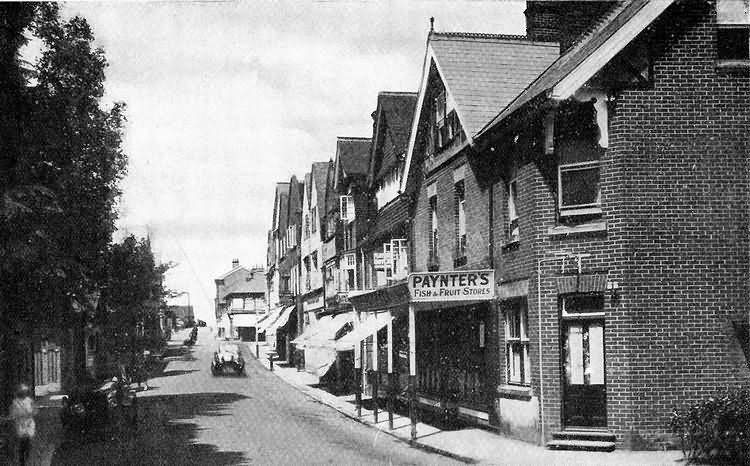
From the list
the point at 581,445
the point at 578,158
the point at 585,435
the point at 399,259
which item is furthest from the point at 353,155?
the point at 581,445

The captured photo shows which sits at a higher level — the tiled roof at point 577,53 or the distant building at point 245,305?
the tiled roof at point 577,53

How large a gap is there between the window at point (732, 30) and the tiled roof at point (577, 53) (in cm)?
151

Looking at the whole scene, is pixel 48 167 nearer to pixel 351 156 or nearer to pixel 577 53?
pixel 577 53

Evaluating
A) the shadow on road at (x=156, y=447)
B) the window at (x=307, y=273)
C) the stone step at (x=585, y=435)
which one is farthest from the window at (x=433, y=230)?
the window at (x=307, y=273)

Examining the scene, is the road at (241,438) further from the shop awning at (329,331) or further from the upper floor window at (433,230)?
the upper floor window at (433,230)

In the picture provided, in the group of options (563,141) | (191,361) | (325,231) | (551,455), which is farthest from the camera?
(191,361)

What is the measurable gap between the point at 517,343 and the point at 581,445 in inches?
133

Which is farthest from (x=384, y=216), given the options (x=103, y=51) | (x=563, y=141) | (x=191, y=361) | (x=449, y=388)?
(x=191, y=361)

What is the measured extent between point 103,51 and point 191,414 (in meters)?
11.2

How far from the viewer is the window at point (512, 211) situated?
18.0 metres

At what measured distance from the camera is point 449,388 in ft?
75.7

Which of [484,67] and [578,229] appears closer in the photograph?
[578,229]

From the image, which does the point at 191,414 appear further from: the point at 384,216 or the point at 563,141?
the point at 563,141

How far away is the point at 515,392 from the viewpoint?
1752cm
